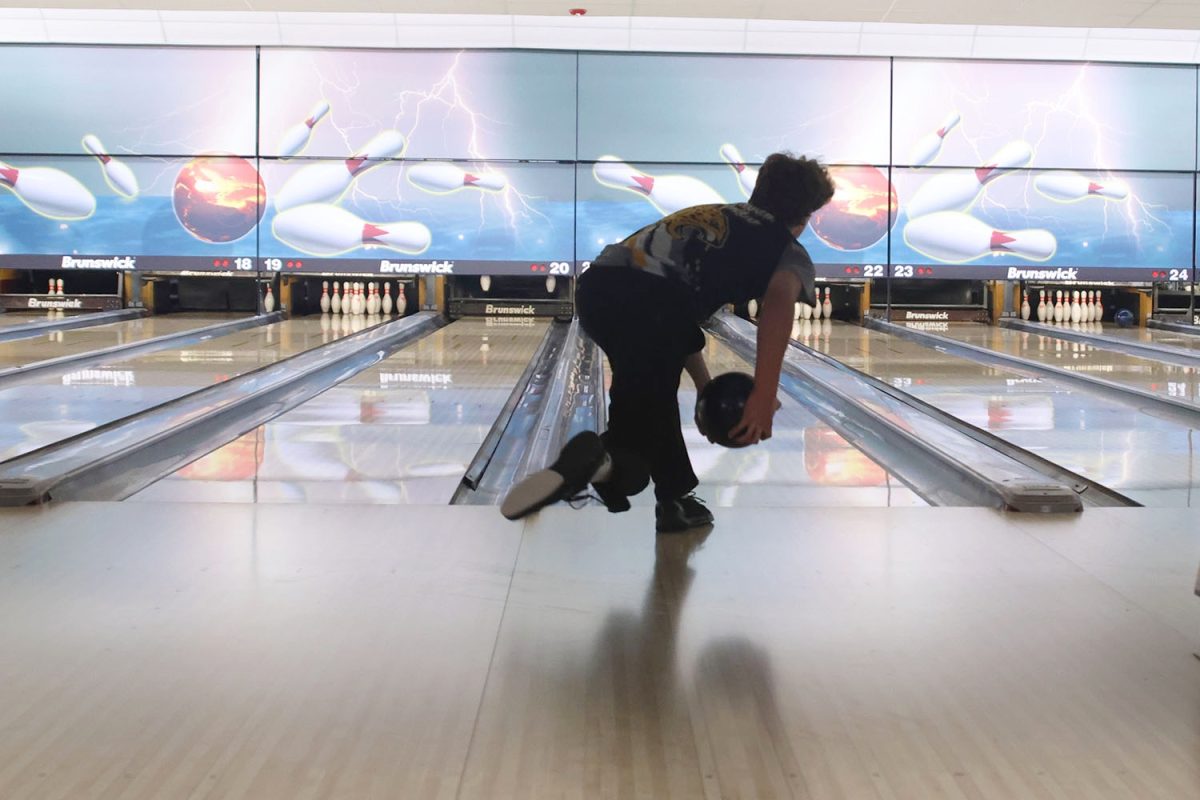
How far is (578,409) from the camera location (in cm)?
495

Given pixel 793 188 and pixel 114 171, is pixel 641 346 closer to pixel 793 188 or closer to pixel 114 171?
pixel 793 188

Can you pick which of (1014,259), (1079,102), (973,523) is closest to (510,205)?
(1014,259)

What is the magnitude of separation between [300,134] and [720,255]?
712cm

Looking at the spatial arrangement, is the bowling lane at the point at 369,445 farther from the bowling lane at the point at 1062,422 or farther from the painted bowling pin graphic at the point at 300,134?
the painted bowling pin graphic at the point at 300,134

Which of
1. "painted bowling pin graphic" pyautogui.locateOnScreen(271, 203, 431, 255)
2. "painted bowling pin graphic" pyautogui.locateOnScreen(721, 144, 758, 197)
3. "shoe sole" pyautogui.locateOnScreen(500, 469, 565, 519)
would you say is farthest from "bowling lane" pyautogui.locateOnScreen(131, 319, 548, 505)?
"painted bowling pin graphic" pyautogui.locateOnScreen(721, 144, 758, 197)

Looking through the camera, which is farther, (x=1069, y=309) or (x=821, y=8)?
(x=1069, y=309)

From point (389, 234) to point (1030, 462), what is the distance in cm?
608

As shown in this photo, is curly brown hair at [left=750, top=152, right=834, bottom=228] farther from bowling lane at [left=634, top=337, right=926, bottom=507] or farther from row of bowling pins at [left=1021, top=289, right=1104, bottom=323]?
row of bowling pins at [left=1021, top=289, right=1104, bottom=323]

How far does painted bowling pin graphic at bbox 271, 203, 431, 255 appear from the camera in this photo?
8883 mm

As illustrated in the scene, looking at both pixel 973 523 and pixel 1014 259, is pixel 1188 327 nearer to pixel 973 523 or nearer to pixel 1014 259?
pixel 1014 259

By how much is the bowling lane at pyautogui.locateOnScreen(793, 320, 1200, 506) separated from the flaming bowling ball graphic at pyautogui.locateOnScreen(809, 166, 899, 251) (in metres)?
2.17

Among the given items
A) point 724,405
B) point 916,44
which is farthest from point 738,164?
point 724,405

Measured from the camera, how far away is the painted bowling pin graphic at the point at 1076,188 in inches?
354

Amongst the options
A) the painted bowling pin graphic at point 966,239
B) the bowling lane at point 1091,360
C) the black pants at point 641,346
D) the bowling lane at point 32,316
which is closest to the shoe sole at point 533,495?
the black pants at point 641,346
